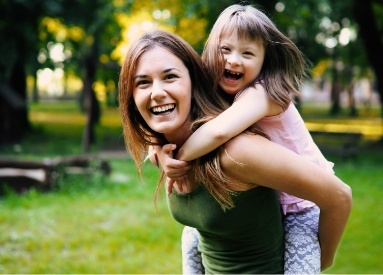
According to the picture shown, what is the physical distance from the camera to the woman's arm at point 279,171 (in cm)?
179

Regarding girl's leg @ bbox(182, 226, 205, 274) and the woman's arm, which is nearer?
the woman's arm

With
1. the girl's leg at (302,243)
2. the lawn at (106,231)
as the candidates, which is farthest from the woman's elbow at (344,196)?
the lawn at (106,231)

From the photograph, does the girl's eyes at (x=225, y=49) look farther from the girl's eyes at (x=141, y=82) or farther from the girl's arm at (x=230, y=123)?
the girl's eyes at (x=141, y=82)

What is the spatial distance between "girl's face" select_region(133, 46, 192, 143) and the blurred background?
1.16 feet

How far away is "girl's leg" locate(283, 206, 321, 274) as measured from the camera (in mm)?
2045

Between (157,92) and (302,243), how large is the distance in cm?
86

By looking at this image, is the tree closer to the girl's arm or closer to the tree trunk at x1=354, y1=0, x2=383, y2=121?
the tree trunk at x1=354, y1=0, x2=383, y2=121

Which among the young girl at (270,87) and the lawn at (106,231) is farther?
the lawn at (106,231)

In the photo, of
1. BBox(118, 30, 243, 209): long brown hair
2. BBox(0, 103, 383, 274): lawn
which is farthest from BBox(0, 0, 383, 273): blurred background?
BBox(118, 30, 243, 209): long brown hair

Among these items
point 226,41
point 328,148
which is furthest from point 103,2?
point 226,41

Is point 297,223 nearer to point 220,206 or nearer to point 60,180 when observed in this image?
point 220,206

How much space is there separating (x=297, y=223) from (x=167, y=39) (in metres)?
0.93

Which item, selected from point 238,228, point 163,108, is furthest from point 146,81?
point 238,228

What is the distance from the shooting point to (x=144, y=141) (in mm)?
2117
